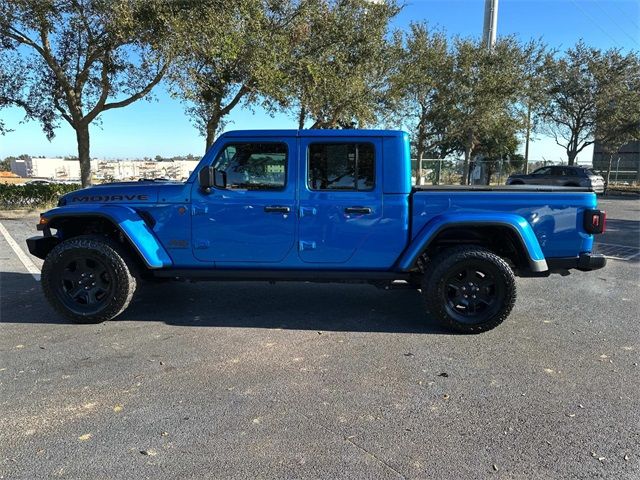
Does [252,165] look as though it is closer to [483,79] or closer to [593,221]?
[593,221]

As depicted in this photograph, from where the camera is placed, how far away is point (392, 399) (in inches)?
133

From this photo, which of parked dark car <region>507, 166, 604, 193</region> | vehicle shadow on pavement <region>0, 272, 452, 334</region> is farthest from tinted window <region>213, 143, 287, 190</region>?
parked dark car <region>507, 166, 604, 193</region>

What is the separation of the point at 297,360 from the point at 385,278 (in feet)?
4.34

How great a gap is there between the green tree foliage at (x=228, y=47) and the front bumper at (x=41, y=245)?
7.03m

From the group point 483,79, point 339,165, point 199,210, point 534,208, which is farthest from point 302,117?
point 534,208

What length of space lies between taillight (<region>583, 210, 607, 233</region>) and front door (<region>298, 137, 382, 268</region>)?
194cm

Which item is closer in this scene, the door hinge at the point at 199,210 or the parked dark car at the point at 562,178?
the door hinge at the point at 199,210

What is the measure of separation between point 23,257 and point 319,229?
610cm

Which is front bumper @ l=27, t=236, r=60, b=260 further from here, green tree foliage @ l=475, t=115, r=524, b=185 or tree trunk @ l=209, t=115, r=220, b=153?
green tree foliage @ l=475, t=115, r=524, b=185

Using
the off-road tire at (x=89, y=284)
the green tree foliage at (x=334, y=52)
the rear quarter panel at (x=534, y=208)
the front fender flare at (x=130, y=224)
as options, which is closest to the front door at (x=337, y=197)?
the rear quarter panel at (x=534, y=208)

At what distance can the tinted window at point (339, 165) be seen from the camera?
4.80m

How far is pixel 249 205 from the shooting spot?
15.7 feet

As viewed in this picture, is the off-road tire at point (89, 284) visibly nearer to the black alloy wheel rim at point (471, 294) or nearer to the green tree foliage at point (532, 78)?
the black alloy wheel rim at point (471, 294)

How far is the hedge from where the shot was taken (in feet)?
49.2
